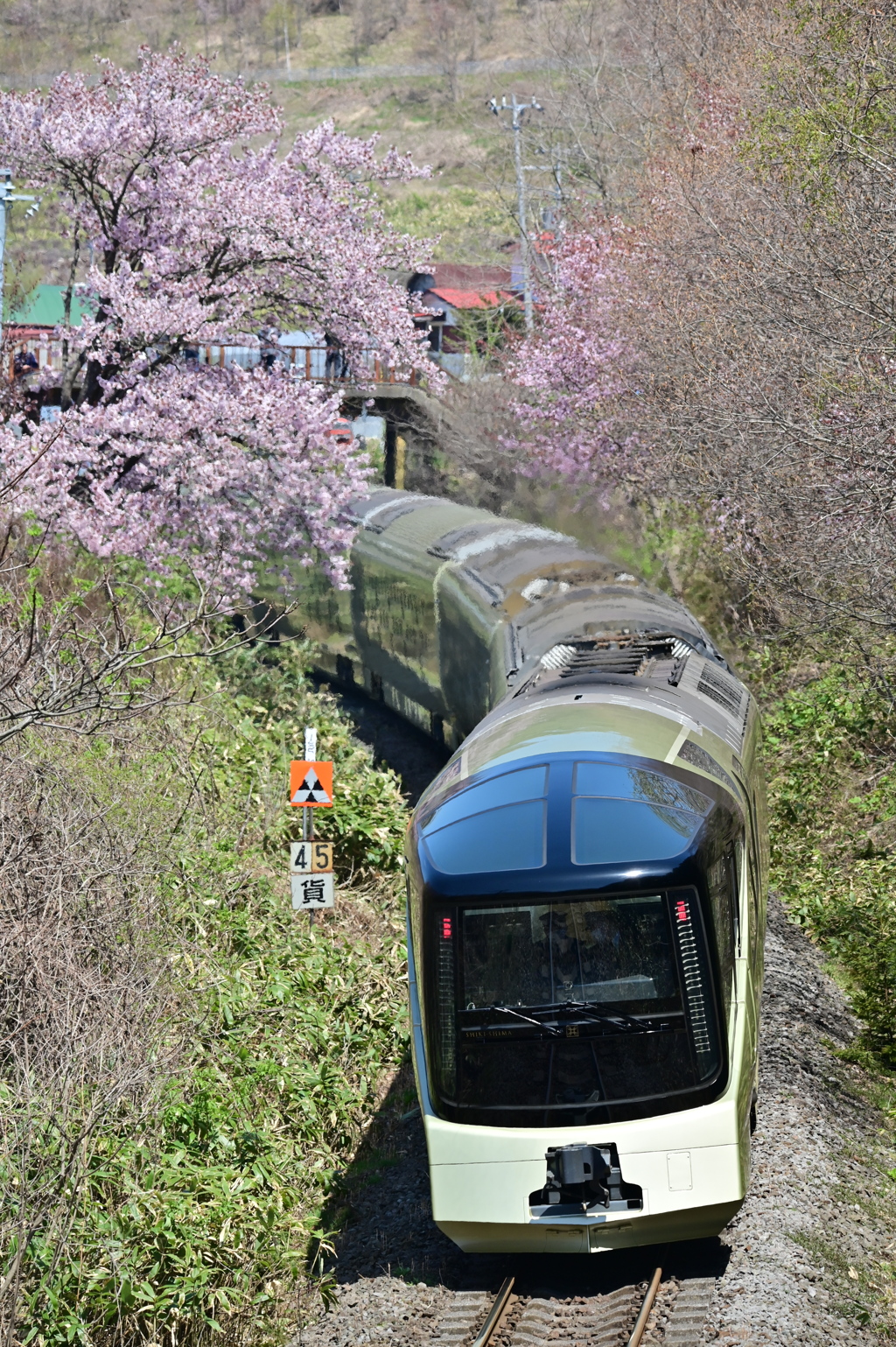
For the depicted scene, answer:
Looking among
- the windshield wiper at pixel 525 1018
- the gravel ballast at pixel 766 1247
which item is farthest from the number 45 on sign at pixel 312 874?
the windshield wiper at pixel 525 1018

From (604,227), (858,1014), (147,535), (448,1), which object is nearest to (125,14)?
(448,1)

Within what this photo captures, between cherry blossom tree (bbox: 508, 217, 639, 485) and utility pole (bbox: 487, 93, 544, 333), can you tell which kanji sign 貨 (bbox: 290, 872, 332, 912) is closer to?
cherry blossom tree (bbox: 508, 217, 639, 485)

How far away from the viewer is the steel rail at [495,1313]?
7199 millimetres

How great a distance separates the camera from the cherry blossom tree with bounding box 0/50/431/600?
1680 cm

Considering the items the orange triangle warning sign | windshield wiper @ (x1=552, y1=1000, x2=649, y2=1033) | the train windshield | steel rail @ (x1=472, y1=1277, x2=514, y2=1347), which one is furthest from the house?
steel rail @ (x1=472, y1=1277, x2=514, y2=1347)

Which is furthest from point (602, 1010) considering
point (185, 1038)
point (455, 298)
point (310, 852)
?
point (455, 298)

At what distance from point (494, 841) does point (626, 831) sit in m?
0.71

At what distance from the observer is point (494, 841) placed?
7621mm

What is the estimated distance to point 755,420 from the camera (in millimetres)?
13586

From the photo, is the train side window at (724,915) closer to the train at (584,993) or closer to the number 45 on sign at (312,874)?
the train at (584,993)

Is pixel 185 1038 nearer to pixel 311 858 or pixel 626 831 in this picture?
pixel 311 858

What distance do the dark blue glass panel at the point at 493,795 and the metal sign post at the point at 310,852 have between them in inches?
172

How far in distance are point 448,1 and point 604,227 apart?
78.5m

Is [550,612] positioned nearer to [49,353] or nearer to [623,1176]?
[623,1176]
